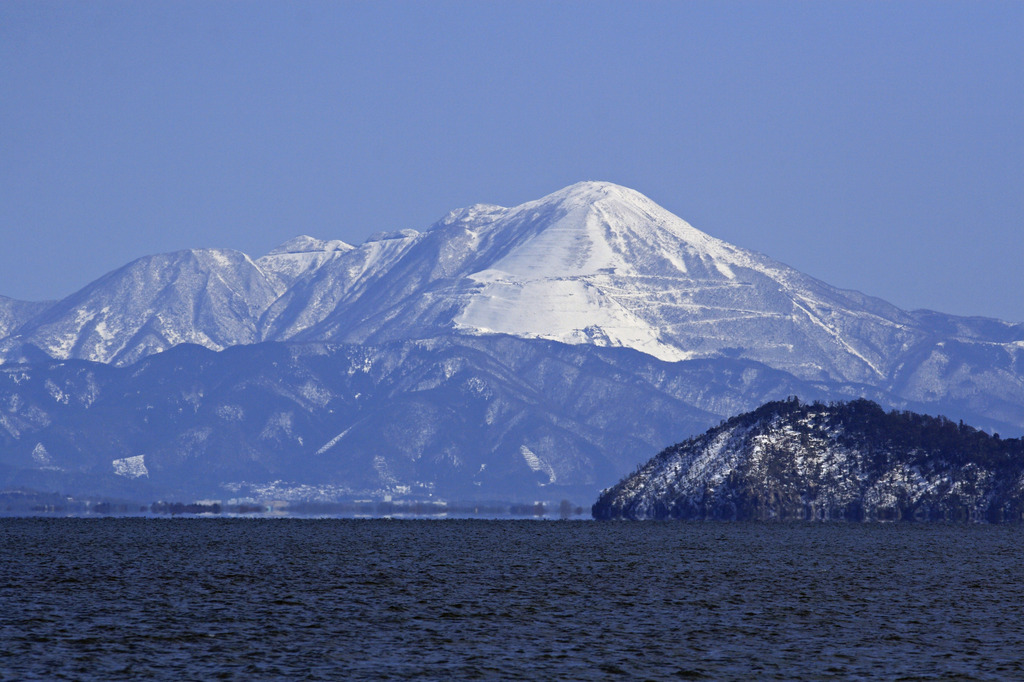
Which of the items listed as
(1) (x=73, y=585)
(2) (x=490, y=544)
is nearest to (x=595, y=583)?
(1) (x=73, y=585)

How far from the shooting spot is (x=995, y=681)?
63.2 metres

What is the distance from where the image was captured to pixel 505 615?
87.2 metres

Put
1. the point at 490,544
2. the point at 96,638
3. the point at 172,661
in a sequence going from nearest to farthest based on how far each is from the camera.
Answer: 1. the point at 172,661
2. the point at 96,638
3. the point at 490,544

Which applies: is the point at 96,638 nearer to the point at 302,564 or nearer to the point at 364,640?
the point at 364,640

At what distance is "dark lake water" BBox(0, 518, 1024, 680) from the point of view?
220ft

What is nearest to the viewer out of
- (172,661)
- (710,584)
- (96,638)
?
(172,661)

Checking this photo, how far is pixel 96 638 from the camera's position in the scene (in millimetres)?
73375

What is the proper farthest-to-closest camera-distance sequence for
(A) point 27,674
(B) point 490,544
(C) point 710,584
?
(B) point 490,544, (C) point 710,584, (A) point 27,674

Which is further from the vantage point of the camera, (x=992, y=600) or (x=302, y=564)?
(x=302, y=564)

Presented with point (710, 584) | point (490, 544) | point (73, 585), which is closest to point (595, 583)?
point (710, 584)

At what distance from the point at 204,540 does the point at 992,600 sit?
103635mm

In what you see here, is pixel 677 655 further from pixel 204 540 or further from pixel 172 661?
pixel 204 540

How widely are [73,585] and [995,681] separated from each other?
61.4 metres

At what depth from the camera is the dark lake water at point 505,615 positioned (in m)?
67.0
